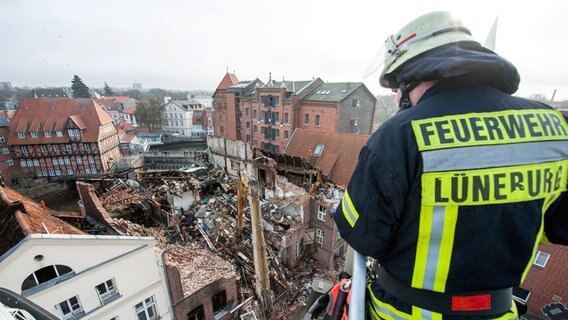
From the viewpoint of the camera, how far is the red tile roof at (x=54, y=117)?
91.4 feet

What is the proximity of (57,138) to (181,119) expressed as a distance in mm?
25931

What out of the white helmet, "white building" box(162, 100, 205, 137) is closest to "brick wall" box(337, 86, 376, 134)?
the white helmet

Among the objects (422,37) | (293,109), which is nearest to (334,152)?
(293,109)

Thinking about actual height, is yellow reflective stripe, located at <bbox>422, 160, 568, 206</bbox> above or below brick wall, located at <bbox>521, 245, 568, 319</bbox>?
above

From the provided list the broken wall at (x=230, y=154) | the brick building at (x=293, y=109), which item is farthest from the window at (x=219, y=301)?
the brick building at (x=293, y=109)

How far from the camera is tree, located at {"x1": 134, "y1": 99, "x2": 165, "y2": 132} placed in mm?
51344

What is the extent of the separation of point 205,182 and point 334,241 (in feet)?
31.1

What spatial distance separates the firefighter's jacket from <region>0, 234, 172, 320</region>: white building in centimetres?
727

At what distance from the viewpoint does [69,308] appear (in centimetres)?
602

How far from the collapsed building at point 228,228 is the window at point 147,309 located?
57 cm

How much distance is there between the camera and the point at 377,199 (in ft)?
4.03

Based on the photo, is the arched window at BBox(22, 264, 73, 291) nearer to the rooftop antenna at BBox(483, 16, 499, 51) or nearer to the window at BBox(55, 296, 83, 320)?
the window at BBox(55, 296, 83, 320)

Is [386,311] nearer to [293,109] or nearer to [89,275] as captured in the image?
[89,275]

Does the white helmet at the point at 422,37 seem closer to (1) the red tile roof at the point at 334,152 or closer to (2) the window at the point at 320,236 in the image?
(2) the window at the point at 320,236
